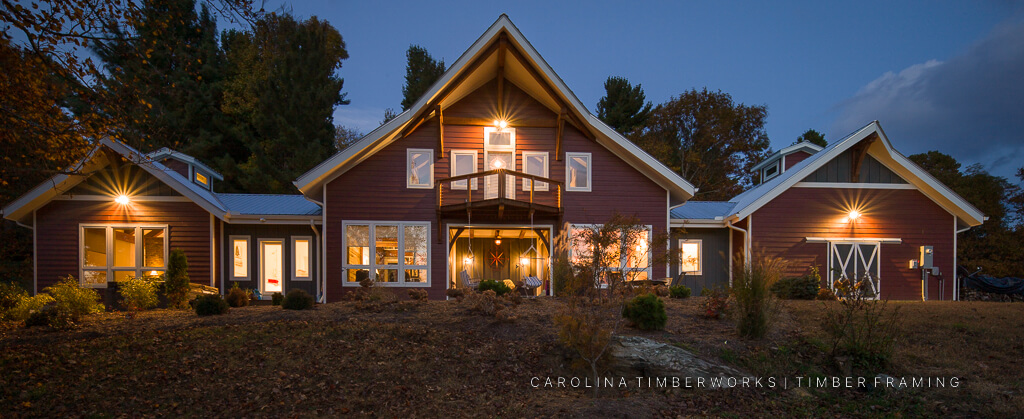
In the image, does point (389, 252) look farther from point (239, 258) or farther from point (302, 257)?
point (239, 258)

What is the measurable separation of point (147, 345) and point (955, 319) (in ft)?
47.0

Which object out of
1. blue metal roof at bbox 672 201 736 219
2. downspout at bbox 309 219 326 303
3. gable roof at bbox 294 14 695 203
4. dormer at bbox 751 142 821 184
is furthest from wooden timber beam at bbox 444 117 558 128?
dormer at bbox 751 142 821 184

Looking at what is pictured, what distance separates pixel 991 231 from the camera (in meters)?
19.9

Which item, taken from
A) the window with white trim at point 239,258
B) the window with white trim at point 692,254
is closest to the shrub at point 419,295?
the window with white trim at point 239,258

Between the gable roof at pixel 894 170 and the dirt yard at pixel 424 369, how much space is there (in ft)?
20.1

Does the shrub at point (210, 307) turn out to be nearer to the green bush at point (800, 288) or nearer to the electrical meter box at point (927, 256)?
the green bush at point (800, 288)

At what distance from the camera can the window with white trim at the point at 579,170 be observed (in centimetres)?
1401

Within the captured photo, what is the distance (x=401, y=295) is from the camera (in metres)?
13.1

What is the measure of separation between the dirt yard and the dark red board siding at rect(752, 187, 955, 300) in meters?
5.72

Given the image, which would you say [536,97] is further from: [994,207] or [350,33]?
[350,33]

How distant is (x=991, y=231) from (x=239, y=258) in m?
28.6

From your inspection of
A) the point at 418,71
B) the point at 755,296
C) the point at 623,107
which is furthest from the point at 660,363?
the point at 418,71

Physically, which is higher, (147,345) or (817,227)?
(817,227)

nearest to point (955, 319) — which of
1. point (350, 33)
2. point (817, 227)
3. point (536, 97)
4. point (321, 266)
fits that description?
point (817, 227)
